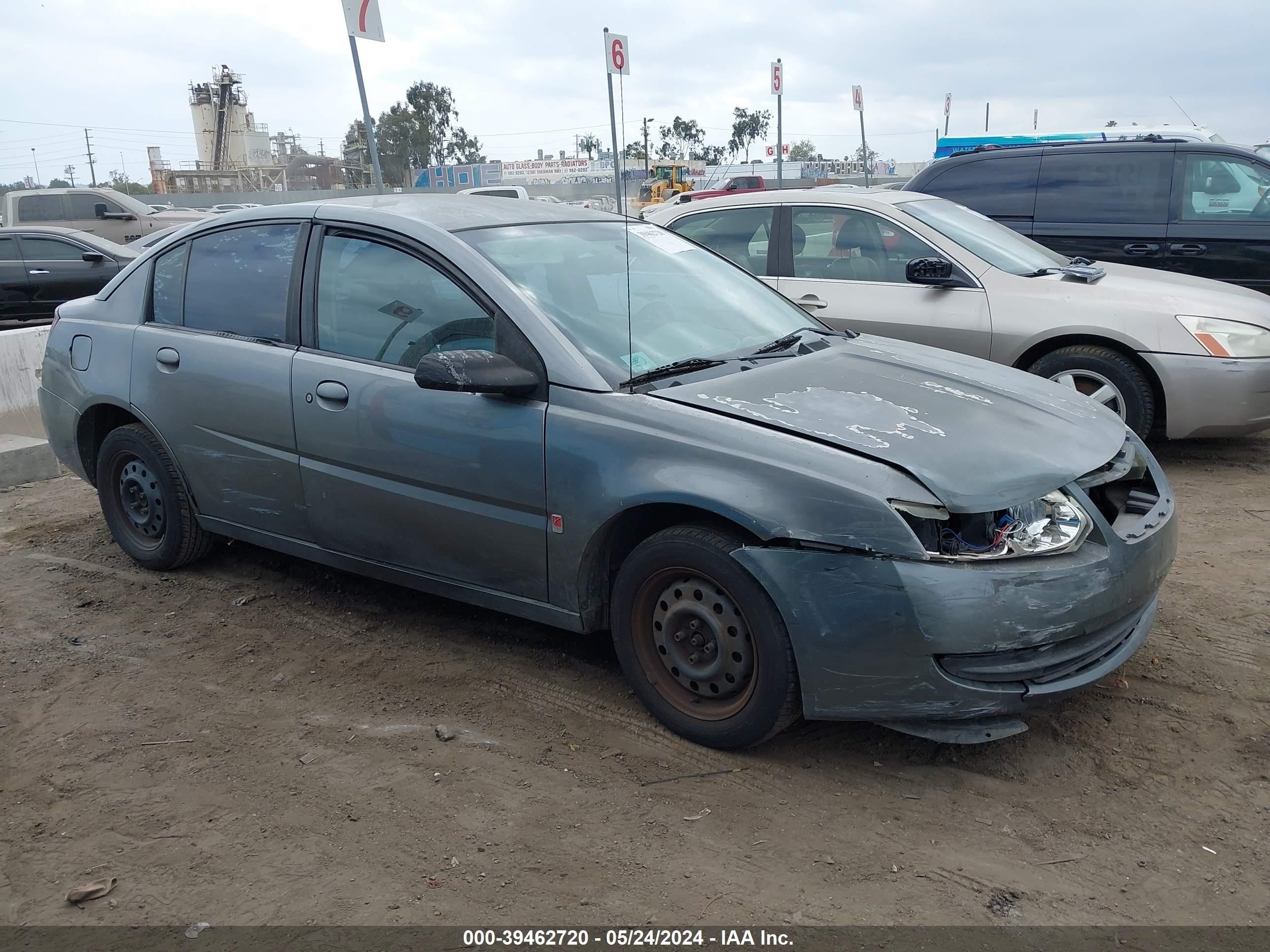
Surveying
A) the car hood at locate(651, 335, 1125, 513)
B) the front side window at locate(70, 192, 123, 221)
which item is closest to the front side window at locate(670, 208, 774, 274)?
the car hood at locate(651, 335, 1125, 513)

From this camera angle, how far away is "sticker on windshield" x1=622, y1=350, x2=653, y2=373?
3395 mm

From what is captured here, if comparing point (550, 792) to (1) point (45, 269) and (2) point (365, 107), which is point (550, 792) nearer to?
(2) point (365, 107)

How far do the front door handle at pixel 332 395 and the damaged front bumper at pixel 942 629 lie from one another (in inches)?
66.4

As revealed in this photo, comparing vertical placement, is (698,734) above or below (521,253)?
below

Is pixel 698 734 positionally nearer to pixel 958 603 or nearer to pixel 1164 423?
pixel 958 603

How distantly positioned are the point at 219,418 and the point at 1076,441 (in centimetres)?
324

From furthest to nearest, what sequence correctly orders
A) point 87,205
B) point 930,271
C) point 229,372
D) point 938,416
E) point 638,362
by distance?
1. point 87,205
2. point 930,271
3. point 229,372
4. point 638,362
5. point 938,416

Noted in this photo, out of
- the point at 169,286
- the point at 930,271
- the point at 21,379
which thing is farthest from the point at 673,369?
the point at 21,379

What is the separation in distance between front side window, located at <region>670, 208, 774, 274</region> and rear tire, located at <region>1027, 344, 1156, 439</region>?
1884mm

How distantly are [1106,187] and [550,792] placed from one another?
21.6ft

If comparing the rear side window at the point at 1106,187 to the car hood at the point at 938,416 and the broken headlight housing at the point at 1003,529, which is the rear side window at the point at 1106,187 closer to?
the car hood at the point at 938,416

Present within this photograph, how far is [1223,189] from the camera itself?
24.0ft

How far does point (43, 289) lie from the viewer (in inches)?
504

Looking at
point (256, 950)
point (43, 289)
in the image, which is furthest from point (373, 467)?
point (43, 289)
